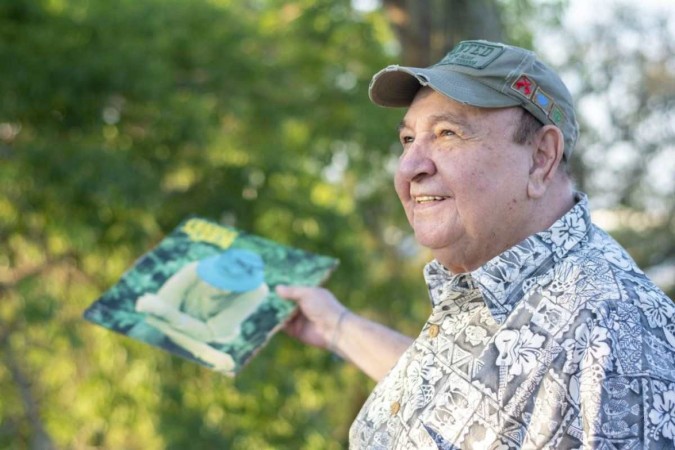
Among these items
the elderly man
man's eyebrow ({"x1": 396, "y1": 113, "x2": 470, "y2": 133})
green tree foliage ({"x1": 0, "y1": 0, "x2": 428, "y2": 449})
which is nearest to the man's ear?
the elderly man

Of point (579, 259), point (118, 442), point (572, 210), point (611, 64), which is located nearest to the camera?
point (579, 259)

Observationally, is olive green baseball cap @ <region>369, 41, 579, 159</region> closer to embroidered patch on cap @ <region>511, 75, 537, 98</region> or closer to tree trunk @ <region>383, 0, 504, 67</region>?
embroidered patch on cap @ <region>511, 75, 537, 98</region>

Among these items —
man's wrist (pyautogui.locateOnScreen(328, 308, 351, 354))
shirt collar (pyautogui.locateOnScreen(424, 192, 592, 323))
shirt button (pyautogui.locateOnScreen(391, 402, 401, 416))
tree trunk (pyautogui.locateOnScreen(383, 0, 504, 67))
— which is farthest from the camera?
tree trunk (pyautogui.locateOnScreen(383, 0, 504, 67))

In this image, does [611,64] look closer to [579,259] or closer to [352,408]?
[352,408]

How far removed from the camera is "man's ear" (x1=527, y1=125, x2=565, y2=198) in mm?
1698

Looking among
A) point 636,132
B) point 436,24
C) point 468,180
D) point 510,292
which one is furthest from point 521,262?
point 636,132

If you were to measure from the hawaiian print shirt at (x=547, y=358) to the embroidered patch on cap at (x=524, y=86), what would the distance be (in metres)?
0.22

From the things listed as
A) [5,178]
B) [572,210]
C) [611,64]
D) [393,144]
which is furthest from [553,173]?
[611,64]

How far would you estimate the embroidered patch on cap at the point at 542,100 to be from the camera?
5.49ft

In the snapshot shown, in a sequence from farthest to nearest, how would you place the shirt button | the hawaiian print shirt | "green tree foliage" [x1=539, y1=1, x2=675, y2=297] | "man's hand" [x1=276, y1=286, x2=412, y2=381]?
"green tree foliage" [x1=539, y1=1, x2=675, y2=297] < "man's hand" [x1=276, y1=286, x2=412, y2=381] < the shirt button < the hawaiian print shirt

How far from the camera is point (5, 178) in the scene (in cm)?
500

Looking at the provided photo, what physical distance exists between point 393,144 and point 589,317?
16.4 feet

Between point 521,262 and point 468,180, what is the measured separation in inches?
6.6

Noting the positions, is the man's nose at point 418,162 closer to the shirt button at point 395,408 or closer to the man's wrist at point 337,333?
the shirt button at point 395,408
